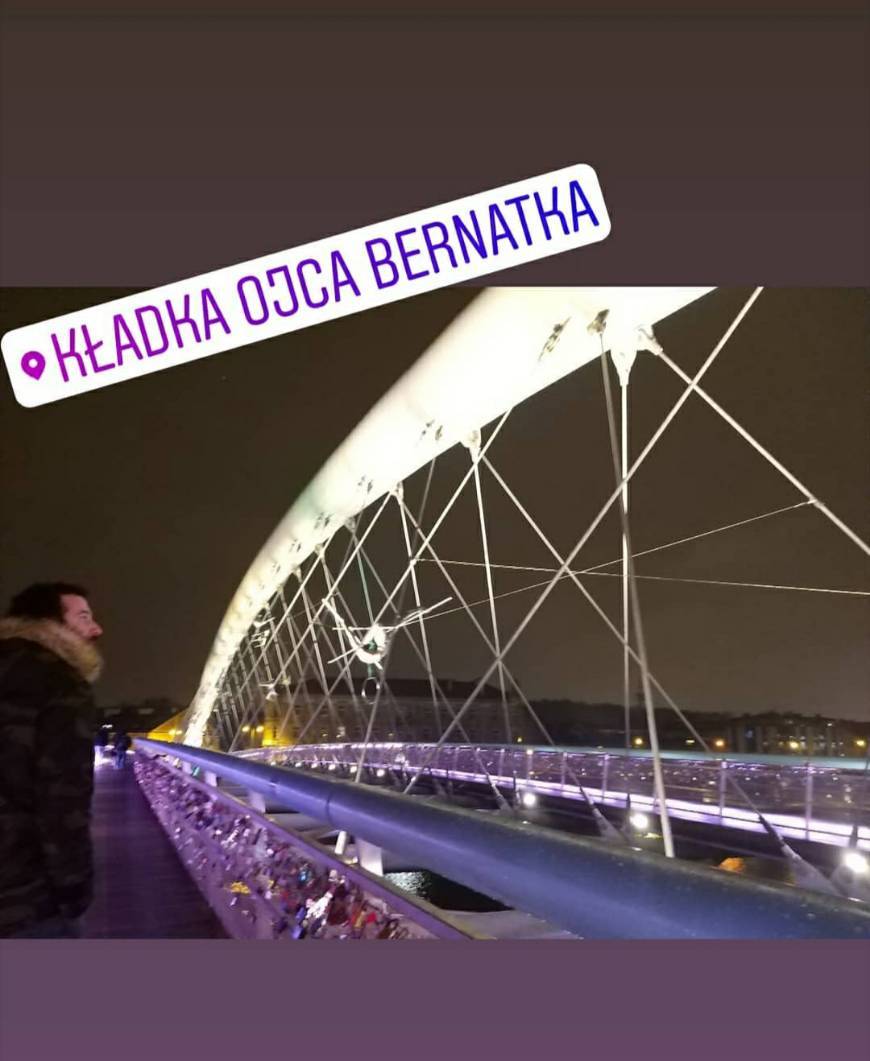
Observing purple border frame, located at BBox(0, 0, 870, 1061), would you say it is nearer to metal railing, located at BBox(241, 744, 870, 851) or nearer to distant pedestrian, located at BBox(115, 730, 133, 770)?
metal railing, located at BBox(241, 744, 870, 851)

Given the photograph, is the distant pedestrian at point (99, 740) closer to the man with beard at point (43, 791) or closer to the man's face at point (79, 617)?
the man with beard at point (43, 791)

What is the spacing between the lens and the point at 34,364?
2814 millimetres

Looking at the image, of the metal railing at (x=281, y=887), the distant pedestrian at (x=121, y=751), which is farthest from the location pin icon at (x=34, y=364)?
the distant pedestrian at (x=121, y=751)

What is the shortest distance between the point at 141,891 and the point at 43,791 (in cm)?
219

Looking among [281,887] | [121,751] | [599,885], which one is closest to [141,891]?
[281,887]

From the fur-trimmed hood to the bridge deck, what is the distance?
82 centimetres

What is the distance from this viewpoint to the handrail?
3.30 ft

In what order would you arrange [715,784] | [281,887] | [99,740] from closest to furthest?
1. [281,887]
2. [99,740]
3. [715,784]

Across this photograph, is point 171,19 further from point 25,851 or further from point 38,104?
point 25,851

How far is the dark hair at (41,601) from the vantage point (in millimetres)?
1964

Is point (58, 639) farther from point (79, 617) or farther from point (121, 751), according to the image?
point (121, 751)

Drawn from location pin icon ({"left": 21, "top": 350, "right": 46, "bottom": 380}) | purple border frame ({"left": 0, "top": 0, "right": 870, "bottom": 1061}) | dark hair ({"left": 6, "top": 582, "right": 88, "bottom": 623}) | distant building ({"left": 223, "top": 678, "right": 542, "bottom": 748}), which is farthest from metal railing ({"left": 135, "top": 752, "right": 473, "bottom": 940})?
distant building ({"left": 223, "top": 678, "right": 542, "bottom": 748})

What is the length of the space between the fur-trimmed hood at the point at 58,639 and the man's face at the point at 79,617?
0.02 meters

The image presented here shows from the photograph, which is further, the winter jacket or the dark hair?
the dark hair
